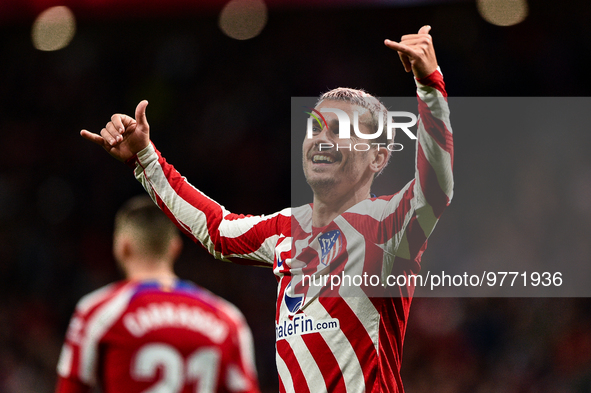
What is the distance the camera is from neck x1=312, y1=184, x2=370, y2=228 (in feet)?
9.57

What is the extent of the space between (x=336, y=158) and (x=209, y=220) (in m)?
0.83

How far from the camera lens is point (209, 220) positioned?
3307 mm

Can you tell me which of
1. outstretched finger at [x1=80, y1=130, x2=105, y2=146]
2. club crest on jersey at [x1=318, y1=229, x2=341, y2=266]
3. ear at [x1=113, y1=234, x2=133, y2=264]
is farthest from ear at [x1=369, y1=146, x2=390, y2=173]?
outstretched finger at [x1=80, y1=130, x2=105, y2=146]

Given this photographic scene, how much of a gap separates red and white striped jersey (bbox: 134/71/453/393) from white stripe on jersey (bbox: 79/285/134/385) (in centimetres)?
78

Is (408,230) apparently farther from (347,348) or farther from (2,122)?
(2,122)

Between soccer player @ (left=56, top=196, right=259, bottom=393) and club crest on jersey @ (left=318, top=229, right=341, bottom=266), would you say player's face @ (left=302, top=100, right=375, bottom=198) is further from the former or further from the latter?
soccer player @ (left=56, top=196, right=259, bottom=393)

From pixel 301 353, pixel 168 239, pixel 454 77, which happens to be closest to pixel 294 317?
pixel 301 353

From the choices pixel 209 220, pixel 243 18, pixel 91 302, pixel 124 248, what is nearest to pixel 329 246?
pixel 209 220

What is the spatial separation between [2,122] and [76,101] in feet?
4.51

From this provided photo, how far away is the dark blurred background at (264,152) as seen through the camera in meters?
7.42

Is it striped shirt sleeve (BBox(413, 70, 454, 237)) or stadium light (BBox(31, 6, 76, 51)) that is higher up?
stadium light (BBox(31, 6, 76, 51))

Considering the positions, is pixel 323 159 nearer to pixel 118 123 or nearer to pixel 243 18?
pixel 118 123

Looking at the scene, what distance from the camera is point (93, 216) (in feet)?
33.4

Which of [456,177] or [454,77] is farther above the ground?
[454,77]
